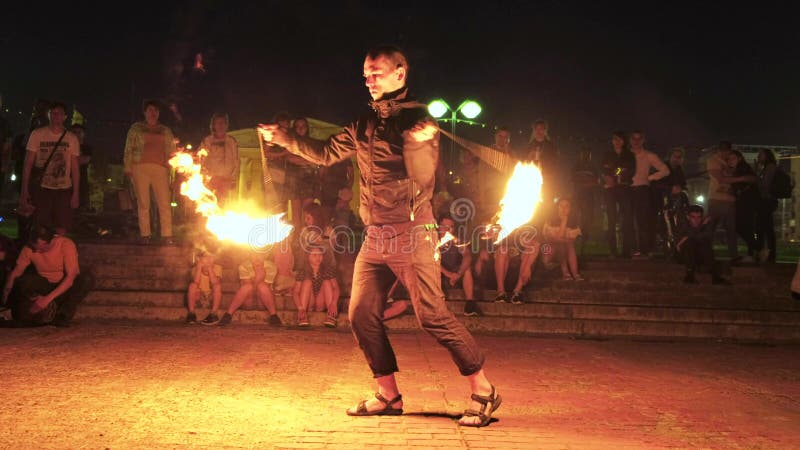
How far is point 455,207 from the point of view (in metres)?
11.6

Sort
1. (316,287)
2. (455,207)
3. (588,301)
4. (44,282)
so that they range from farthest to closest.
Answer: (455,207) < (588,301) < (316,287) < (44,282)

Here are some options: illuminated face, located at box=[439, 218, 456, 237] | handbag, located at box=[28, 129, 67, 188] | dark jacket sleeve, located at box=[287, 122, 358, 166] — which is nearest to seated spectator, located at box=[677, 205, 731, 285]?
illuminated face, located at box=[439, 218, 456, 237]

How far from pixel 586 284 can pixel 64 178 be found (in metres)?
7.61

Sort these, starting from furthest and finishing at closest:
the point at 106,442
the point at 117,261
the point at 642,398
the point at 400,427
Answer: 1. the point at 117,261
2. the point at 642,398
3. the point at 400,427
4. the point at 106,442

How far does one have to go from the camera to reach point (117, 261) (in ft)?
36.2

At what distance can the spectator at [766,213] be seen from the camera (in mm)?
12227

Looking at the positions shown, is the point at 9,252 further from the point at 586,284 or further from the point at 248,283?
the point at 586,284

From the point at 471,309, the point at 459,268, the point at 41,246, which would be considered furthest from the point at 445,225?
the point at 41,246

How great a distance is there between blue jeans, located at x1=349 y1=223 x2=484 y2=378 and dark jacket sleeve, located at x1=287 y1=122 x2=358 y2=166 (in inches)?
24.0

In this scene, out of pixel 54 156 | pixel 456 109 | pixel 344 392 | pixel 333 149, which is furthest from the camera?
pixel 456 109

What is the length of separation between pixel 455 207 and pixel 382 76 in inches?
270

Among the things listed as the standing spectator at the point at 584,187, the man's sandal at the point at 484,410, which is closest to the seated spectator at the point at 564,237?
the standing spectator at the point at 584,187

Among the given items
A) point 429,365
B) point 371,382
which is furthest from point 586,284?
point 371,382

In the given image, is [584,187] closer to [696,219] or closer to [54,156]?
[696,219]
